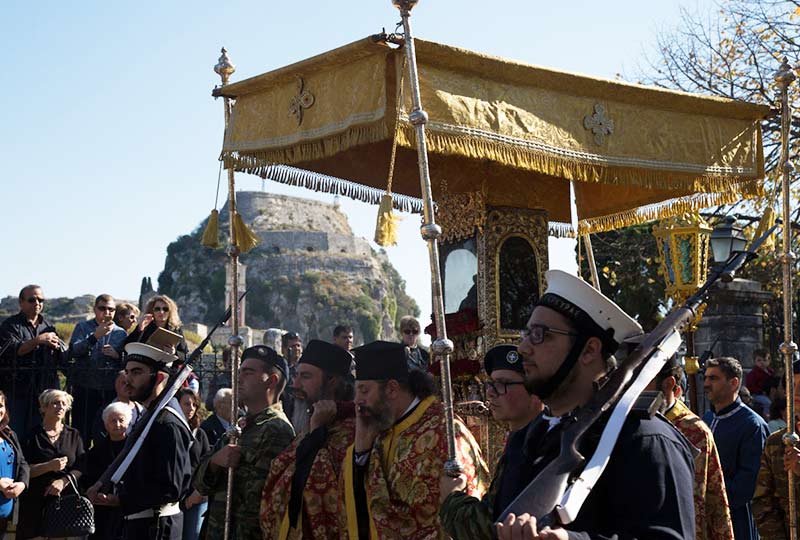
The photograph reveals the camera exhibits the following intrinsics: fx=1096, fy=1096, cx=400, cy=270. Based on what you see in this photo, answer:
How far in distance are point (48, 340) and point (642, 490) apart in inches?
324

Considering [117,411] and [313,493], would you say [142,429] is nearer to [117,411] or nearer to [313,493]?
[117,411]

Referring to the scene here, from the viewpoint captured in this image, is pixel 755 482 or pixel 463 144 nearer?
pixel 463 144

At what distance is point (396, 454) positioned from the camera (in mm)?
5703

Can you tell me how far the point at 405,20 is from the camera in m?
5.44

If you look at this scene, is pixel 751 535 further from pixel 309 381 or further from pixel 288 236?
pixel 288 236

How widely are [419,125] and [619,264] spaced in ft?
54.2

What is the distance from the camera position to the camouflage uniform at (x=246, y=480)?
649cm

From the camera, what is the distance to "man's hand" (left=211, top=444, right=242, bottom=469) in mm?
6293

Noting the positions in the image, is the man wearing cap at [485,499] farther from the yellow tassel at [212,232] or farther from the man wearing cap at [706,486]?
the yellow tassel at [212,232]

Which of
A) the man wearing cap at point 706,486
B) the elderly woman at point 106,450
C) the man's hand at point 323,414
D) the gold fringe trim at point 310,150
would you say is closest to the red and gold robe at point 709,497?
the man wearing cap at point 706,486

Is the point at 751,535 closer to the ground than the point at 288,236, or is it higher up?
closer to the ground

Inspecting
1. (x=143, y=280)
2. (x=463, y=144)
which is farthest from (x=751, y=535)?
(x=143, y=280)

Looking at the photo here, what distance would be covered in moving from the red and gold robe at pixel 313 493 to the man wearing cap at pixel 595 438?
8.21 ft

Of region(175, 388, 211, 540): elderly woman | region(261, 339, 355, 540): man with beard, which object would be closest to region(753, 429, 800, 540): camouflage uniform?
region(261, 339, 355, 540): man with beard
